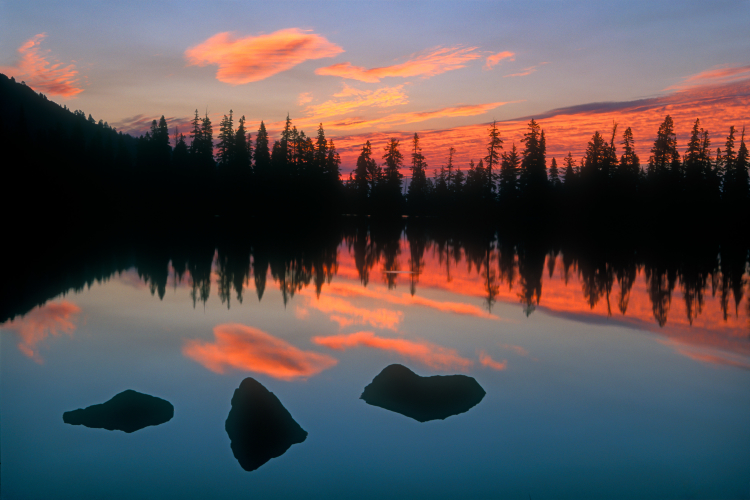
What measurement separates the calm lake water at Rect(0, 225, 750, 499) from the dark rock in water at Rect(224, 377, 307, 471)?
0.20m

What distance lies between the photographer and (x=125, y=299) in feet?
56.9

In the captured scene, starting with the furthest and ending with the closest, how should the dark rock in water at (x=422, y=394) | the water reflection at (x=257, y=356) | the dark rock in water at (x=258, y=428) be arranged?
the water reflection at (x=257, y=356), the dark rock in water at (x=422, y=394), the dark rock in water at (x=258, y=428)

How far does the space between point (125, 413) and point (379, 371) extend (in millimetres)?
5076

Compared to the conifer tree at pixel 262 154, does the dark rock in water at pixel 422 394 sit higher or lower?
lower

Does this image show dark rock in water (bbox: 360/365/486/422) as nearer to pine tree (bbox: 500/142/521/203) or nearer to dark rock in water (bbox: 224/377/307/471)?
dark rock in water (bbox: 224/377/307/471)

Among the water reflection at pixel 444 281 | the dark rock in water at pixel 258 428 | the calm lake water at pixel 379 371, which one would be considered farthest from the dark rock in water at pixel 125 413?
the water reflection at pixel 444 281

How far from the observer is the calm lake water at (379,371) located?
648 centimetres

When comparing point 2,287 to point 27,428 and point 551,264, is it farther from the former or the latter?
point 551,264

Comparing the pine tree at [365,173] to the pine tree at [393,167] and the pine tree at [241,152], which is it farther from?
the pine tree at [241,152]

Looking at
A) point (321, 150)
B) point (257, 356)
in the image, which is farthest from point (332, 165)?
point (257, 356)

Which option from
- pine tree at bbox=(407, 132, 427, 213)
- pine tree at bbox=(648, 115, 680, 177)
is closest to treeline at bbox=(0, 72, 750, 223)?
pine tree at bbox=(648, 115, 680, 177)

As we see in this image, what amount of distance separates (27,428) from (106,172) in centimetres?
8552

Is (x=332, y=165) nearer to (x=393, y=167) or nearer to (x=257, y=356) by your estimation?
(x=393, y=167)

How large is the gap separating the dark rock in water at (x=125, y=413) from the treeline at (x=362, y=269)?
27.3ft
